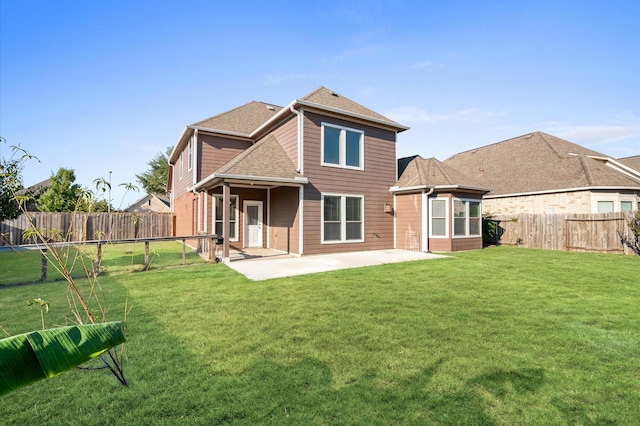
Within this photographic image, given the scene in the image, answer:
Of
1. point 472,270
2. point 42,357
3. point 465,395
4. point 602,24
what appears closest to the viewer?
point 42,357

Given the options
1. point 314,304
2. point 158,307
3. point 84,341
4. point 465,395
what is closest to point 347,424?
point 465,395

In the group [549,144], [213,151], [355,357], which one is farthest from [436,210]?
[549,144]

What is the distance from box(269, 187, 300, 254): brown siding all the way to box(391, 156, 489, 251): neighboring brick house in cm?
472

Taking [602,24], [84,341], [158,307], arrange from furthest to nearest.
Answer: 1. [602,24]
2. [158,307]
3. [84,341]

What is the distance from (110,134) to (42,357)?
11.6 m

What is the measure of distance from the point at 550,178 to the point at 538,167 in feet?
5.31

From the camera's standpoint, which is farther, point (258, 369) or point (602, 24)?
point (602, 24)

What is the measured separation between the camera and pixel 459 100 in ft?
43.5

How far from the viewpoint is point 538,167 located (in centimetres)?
1877

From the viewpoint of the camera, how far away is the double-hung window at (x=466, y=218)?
43.0ft

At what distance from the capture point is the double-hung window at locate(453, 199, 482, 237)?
516 inches

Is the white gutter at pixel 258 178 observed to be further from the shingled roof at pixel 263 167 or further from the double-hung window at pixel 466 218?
the double-hung window at pixel 466 218

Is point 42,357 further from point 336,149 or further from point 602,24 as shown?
point 602,24

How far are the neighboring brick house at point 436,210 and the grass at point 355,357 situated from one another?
643cm
